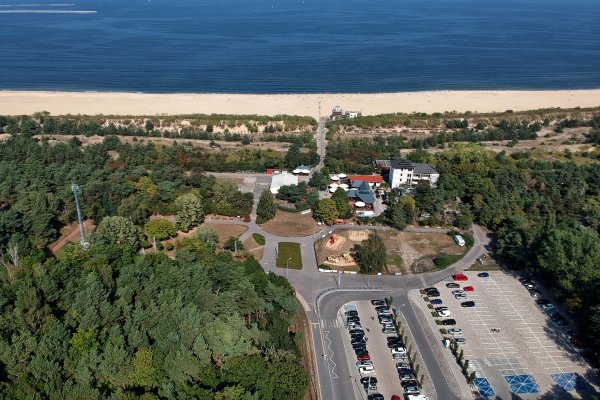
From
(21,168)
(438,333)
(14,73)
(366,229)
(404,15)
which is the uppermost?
(404,15)

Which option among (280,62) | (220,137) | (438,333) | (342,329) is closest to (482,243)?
(438,333)

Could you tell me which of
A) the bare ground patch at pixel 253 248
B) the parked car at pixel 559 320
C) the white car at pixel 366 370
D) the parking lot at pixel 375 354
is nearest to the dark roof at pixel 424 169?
the bare ground patch at pixel 253 248

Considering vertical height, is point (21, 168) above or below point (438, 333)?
above

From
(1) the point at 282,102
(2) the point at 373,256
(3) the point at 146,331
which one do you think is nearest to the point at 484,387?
(2) the point at 373,256

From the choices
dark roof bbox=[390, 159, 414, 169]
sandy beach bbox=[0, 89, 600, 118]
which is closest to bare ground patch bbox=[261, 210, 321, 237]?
dark roof bbox=[390, 159, 414, 169]

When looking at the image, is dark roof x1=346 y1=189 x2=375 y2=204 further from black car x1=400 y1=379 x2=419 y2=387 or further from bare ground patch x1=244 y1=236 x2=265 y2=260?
black car x1=400 y1=379 x2=419 y2=387

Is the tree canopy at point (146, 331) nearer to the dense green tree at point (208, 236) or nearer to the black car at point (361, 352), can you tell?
the black car at point (361, 352)

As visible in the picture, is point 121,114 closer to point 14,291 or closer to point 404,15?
point 14,291
